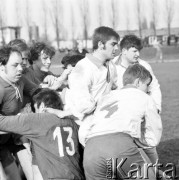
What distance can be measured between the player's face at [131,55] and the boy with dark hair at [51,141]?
1884 millimetres

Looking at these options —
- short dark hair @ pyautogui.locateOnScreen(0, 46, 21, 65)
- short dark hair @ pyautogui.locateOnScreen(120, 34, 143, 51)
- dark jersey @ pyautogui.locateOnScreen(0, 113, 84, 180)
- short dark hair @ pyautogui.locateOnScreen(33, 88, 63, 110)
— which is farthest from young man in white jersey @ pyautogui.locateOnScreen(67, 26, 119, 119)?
short dark hair @ pyautogui.locateOnScreen(120, 34, 143, 51)

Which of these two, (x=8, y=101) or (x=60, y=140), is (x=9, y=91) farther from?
(x=60, y=140)

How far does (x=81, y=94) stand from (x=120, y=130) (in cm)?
62

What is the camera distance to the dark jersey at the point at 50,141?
349 centimetres

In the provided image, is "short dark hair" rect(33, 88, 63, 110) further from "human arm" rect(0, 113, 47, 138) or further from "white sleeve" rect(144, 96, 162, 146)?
"white sleeve" rect(144, 96, 162, 146)

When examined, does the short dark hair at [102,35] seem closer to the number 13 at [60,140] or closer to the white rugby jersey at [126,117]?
the white rugby jersey at [126,117]

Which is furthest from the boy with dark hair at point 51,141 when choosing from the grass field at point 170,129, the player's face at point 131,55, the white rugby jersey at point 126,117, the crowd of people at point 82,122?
the grass field at point 170,129

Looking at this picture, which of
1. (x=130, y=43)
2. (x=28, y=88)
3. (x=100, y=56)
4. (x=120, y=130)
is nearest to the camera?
(x=120, y=130)

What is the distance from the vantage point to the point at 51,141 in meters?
3.53

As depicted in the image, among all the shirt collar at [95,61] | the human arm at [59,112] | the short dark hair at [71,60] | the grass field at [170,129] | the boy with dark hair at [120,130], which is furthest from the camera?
the grass field at [170,129]

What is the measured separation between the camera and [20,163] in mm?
4129

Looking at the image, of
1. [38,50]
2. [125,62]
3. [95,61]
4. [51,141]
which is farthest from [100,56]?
[38,50]

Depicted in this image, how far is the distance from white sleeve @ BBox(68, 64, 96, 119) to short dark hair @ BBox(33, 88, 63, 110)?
0.14 meters

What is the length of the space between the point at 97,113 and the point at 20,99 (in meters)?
0.90
